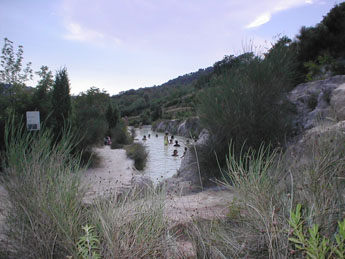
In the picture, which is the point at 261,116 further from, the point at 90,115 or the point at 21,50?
the point at 90,115

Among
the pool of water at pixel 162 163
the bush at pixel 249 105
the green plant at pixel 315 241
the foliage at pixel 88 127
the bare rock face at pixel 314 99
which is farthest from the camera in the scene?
the foliage at pixel 88 127

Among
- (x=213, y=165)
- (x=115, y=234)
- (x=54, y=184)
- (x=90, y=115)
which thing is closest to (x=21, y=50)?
(x=90, y=115)

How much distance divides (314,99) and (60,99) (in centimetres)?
1093

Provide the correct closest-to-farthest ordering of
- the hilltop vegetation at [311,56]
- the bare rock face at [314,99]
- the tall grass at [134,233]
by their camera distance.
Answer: the tall grass at [134,233], the bare rock face at [314,99], the hilltop vegetation at [311,56]

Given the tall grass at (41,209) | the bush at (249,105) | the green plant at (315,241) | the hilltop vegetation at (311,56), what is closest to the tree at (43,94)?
the hilltop vegetation at (311,56)

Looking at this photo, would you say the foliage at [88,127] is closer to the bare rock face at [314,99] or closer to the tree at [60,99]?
the tree at [60,99]

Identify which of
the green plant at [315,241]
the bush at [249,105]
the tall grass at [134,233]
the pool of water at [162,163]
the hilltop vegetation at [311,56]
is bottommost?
the pool of water at [162,163]

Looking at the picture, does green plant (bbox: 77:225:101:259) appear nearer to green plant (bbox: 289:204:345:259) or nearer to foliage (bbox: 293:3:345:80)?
green plant (bbox: 289:204:345:259)

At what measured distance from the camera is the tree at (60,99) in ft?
39.2

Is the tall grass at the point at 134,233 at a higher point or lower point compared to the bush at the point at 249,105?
lower

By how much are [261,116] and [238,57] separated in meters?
2.21

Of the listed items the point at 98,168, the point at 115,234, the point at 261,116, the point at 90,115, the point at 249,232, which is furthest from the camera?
the point at 90,115

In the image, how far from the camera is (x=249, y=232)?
5.96 ft

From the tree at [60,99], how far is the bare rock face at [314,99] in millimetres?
9975
